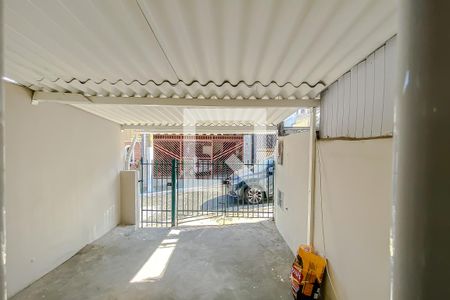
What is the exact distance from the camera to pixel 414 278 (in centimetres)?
45

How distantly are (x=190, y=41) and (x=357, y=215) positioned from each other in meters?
1.91

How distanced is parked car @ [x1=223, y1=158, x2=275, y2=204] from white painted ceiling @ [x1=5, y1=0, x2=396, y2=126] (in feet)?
15.5

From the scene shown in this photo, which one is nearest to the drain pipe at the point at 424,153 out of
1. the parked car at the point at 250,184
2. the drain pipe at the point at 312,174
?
the drain pipe at the point at 312,174

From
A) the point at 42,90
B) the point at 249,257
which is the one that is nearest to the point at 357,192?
the point at 249,257

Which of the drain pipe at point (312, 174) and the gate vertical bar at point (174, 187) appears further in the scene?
the gate vertical bar at point (174, 187)

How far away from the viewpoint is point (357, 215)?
6.87 feet

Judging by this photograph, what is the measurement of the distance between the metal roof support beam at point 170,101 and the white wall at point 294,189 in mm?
675

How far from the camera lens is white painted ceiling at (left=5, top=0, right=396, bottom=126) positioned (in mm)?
1234

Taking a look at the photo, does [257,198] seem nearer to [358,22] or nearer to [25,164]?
[25,164]

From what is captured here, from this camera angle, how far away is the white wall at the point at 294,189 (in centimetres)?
362

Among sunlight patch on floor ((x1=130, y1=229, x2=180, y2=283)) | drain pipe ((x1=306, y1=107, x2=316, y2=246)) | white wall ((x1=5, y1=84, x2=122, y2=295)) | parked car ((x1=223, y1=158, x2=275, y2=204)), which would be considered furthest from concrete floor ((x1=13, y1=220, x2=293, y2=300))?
parked car ((x1=223, y1=158, x2=275, y2=204))

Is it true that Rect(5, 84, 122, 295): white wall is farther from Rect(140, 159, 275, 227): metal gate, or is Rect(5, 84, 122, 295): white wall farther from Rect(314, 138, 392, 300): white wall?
Rect(314, 138, 392, 300): white wall

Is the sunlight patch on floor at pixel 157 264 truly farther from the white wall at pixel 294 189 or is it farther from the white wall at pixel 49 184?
the white wall at pixel 294 189

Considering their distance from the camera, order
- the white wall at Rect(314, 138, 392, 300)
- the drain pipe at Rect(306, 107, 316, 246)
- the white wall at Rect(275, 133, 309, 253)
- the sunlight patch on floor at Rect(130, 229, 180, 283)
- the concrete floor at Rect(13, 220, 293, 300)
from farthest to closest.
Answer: the white wall at Rect(275, 133, 309, 253)
the sunlight patch on floor at Rect(130, 229, 180, 283)
the drain pipe at Rect(306, 107, 316, 246)
the concrete floor at Rect(13, 220, 293, 300)
the white wall at Rect(314, 138, 392, 300)
